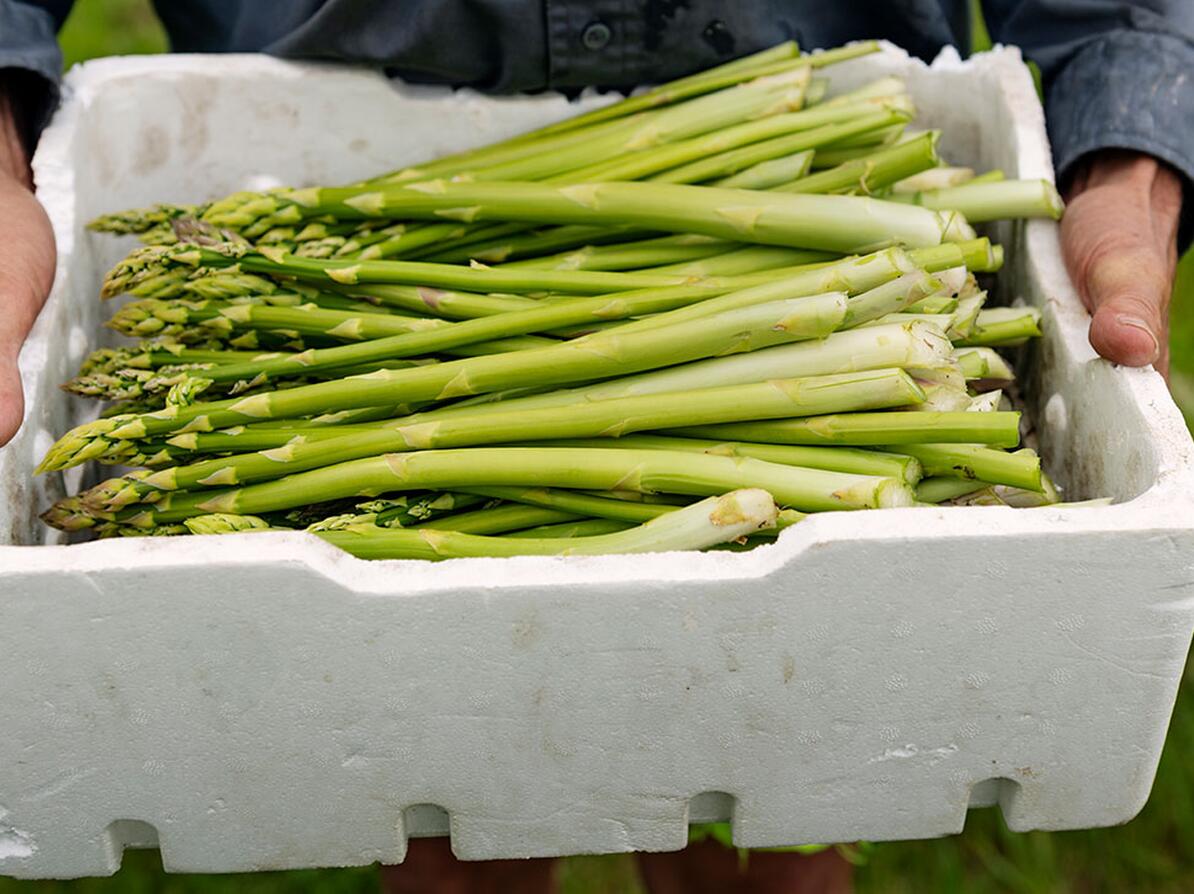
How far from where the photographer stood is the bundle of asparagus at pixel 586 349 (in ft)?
4.74

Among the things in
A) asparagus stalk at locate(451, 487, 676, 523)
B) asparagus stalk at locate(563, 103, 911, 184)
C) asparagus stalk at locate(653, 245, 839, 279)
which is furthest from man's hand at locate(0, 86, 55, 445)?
asparagus stalk at locate(653, 245, 839, 279)

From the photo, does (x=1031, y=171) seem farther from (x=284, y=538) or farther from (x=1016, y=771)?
(x=284, y=538)

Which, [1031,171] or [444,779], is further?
[1031,171]

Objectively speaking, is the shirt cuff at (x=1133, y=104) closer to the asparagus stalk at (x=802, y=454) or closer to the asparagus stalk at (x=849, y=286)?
the asparagus stalk at (x=849, y=286)

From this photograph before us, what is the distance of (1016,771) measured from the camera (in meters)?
1.38

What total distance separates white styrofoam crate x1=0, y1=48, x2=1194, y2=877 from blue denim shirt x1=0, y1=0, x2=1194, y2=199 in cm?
56

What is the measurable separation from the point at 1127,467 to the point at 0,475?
Answer: 3.94ft

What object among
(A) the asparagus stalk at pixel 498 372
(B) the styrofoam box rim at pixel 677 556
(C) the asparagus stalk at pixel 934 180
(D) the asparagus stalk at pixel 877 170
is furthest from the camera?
(C) the asparagus stalk at pixel 934 180

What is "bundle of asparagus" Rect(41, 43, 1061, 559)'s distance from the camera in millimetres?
1445

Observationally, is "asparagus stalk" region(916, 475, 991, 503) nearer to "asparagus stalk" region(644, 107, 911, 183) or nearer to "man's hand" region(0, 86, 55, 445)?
"asparagus stalk" region(644, 107, 911, 183)

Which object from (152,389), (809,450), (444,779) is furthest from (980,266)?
(152,389)

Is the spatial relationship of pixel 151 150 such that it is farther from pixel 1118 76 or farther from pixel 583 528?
pixel 1118 76

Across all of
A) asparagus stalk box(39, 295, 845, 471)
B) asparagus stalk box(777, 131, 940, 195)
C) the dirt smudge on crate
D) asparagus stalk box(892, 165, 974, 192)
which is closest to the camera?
asparagus stalk box(39, 295, 845, 471)

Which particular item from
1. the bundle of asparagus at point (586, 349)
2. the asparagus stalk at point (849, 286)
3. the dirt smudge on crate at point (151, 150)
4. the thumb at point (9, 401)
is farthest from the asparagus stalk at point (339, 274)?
the dirt smudge on crate at point (151, 150)
